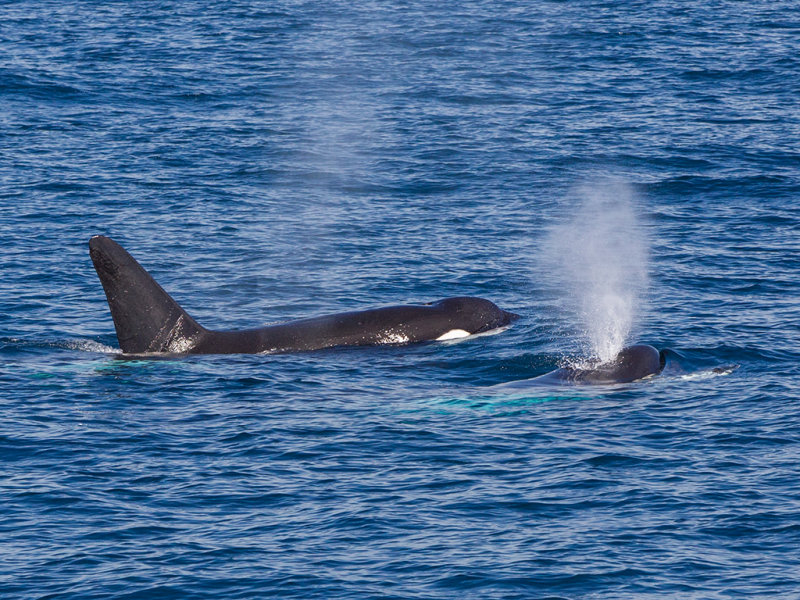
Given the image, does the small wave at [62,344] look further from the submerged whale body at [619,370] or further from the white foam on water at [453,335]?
the submerged whale body at [619,370]

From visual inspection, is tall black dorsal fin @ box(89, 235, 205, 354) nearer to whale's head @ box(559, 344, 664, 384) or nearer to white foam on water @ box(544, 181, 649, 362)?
whale's head @ box(559, 344, 664, 384)

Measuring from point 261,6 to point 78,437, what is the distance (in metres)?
58.6

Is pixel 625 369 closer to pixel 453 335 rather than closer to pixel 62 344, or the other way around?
pixel 453 335

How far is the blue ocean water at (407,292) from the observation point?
19797 mm

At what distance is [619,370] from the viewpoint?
1089 inches

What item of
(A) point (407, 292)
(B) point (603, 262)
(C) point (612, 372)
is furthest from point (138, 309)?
(B) point (603, 262)

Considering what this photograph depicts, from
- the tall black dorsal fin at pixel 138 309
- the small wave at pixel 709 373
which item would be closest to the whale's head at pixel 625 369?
the small wave at pixel 709 373

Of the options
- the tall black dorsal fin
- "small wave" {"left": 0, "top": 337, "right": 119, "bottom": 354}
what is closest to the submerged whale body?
the tall black dorsal fin

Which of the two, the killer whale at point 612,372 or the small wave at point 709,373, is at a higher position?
the killer whale at point 612,372

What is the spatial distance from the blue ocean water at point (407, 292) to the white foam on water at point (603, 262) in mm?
160

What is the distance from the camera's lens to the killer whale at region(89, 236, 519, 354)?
29.3 metres

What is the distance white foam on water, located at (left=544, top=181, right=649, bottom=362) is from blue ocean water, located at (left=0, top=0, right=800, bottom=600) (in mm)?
160

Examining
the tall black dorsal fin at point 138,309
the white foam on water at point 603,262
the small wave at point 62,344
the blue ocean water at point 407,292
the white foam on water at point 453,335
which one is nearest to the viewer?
the blue ocean water at point 407,292

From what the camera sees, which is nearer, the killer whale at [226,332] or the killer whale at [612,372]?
the killer whale at [612,372]
